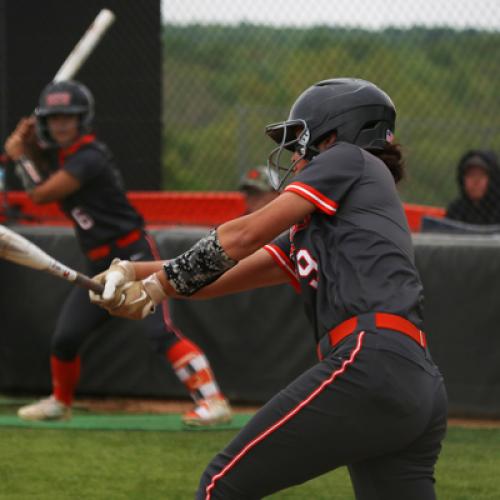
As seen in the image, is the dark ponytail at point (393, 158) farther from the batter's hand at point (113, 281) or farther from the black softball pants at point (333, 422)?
the batter's hand at point (113, 281)

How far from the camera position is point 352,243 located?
10.7ft

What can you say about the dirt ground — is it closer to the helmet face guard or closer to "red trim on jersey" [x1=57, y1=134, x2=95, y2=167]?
"red trim on jersey" [x1=57, y1=134, x2=95, y2=167]

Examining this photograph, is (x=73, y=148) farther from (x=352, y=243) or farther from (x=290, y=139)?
(x=352, y=243)

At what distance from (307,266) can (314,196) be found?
233 mm

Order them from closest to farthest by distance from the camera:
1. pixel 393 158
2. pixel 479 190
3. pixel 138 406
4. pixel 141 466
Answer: pixel 393 158
pixel 141 466
pixel 138 406
pixel 479 190

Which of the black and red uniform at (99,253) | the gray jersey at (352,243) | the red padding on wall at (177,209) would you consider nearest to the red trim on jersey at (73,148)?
the black and red uniform at (99,253)

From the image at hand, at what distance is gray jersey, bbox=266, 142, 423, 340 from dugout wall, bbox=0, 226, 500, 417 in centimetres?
358

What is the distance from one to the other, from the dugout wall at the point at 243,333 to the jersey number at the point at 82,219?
27.5 inches

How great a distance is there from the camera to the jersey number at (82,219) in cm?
676

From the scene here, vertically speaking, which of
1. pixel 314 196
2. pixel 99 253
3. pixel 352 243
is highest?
pixel 314 196

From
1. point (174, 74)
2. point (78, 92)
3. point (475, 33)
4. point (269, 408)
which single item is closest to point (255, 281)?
point (269, 408)

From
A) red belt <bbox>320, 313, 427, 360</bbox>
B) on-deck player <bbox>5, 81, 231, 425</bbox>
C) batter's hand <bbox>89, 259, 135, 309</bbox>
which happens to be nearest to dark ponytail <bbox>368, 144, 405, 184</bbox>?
red belt <bbox>320, 313, 427, 360</bbox>

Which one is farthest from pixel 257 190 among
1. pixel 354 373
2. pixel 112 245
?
pixel 354 373

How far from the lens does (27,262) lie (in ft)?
12.3
